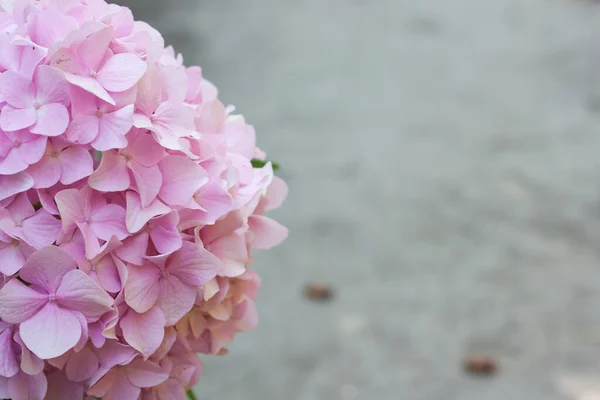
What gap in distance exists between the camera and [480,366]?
1.30 metres

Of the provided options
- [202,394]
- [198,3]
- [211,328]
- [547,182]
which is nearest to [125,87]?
[211,328]

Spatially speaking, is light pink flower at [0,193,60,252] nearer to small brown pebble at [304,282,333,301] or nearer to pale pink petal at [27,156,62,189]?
pale pink petal at [27,156,62,189]

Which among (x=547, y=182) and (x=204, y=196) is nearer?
(x=204, y=196)

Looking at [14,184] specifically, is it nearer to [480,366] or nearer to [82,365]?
[82,365]

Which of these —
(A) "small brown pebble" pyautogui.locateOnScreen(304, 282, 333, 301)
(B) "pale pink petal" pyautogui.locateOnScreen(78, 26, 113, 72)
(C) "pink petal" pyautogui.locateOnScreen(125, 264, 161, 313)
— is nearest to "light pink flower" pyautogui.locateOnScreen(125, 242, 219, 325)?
(C) "pink petal" pyautogui.locateOnScreen(125, 264, 161, 313)

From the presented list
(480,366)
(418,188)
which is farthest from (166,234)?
(418,188)

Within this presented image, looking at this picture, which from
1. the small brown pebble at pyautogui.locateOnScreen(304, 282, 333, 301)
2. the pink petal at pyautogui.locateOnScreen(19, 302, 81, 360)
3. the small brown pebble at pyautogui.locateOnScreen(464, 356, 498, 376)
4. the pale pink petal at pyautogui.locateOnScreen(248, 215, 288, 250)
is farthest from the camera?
the small brown pebble at pyautogui.locateOnScreen(304, 282, 333, 301)

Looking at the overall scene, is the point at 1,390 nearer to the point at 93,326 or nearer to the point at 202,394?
the point at 93,326

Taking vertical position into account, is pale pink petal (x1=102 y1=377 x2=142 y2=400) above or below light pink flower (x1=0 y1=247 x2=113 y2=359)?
below

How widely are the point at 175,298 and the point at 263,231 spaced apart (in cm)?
8

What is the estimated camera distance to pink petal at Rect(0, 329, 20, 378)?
34cm

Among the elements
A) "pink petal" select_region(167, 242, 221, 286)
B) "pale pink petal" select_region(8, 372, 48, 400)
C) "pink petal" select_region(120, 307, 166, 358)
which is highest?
"pink petal" select_region(167, 242, 221, 286)

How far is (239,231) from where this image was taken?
0.38 metres

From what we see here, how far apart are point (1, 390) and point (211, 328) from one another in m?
0.11
